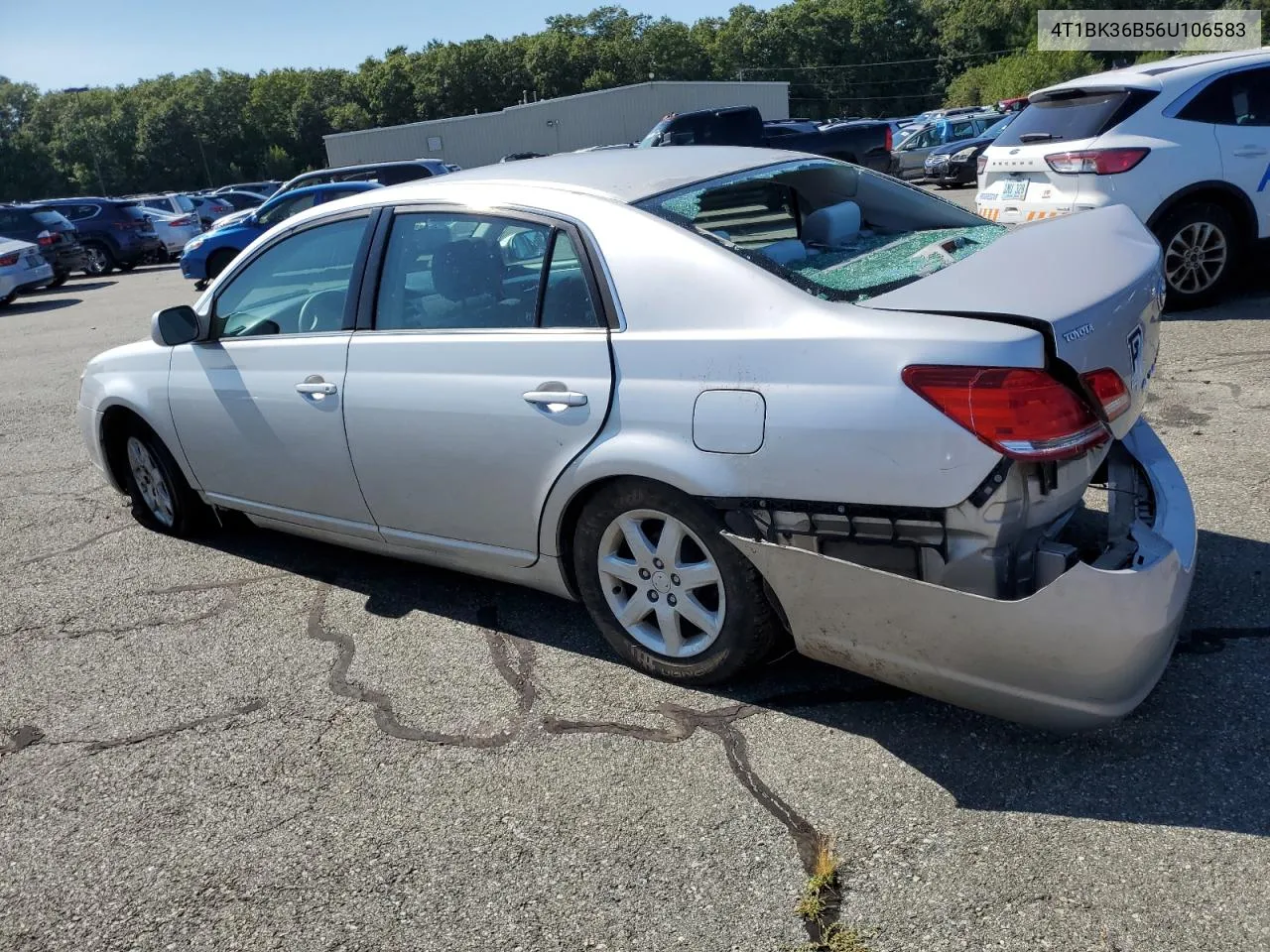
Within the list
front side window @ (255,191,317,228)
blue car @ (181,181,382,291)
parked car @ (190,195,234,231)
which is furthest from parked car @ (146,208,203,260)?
front side window @ (255,191,317,228)

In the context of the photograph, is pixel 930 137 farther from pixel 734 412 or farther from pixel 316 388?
pixel 734 412

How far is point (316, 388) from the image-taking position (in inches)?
152

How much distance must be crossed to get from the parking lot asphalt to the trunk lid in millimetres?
711

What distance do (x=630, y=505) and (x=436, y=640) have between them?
1113 mm

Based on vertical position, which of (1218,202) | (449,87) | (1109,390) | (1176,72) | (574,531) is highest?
(449,87)

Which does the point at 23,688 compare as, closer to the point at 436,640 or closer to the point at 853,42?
the point at 436,640

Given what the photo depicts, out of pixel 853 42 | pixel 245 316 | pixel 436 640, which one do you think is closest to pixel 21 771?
pixel 436 640

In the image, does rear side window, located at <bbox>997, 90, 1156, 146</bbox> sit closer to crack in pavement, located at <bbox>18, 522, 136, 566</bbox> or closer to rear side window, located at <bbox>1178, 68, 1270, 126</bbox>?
rear side window, located at <bbox>1178, 68, 1270, 126</bbox>

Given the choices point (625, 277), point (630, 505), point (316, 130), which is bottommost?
point (630, 505)

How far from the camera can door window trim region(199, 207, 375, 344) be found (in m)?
3.85

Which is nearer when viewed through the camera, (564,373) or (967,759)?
(967,759)

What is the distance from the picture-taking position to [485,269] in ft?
11.6

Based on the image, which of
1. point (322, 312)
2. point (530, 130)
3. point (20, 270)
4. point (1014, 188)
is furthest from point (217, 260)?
point (530, 130)

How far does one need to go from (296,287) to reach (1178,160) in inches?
236
